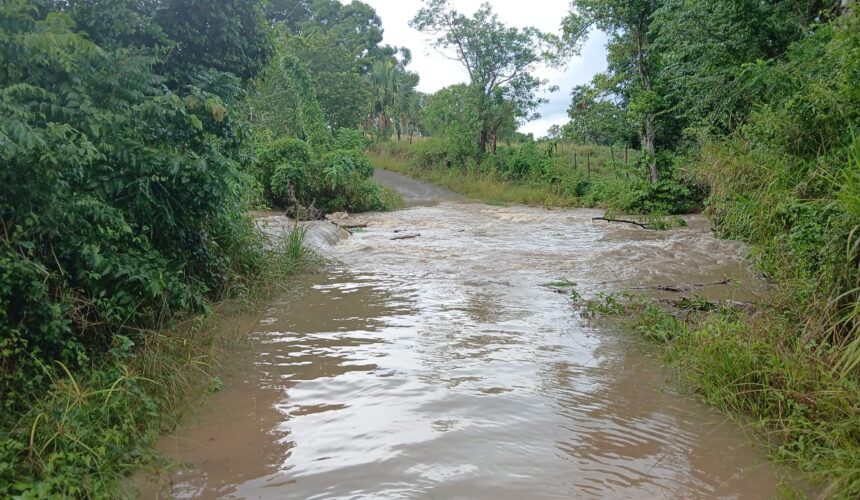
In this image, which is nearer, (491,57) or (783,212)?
(783,212)

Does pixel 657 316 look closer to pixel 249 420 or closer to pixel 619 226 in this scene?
pixel 249 420

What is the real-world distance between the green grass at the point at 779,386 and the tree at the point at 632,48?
1337 centimetres

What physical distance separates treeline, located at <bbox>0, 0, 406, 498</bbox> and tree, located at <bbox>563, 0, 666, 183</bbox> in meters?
13.1

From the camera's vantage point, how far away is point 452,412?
12.7ft

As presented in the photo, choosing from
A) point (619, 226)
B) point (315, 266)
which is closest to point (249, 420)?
point (315, 266)

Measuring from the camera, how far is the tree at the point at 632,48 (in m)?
17.1

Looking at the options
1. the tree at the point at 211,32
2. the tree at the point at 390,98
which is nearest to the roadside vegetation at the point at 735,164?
the tree at the point at 211,32

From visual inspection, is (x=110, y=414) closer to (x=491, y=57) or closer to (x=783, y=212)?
(x=783, y=212)

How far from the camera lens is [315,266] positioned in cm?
901

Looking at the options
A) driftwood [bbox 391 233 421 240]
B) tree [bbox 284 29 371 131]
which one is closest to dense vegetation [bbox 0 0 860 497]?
driftwood [bbox 391 233 421 240]

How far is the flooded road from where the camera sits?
10.0 ft

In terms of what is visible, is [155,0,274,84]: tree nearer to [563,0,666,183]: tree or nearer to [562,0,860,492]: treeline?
[562,0,860,492]: treeline

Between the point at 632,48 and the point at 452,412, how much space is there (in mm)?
17187

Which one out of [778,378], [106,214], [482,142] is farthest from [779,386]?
[482,142]
